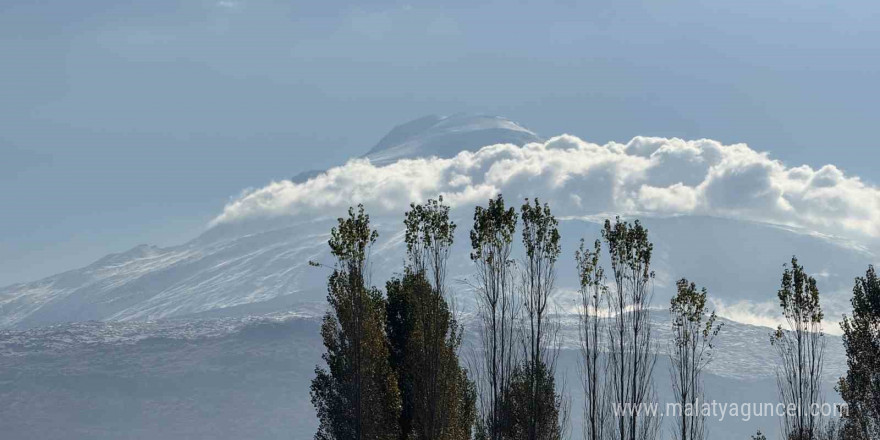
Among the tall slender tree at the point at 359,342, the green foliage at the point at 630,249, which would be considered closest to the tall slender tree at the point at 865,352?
the green foliage at the point at 630,249

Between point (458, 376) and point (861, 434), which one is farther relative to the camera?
point (458, 376)

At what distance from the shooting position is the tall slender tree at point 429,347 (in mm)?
53812

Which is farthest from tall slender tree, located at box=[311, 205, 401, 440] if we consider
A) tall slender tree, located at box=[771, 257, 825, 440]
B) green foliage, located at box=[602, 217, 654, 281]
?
tall slender tree, located at box=[771, 257, 825, 440]

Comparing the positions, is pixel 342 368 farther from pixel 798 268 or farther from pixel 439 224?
pixel 798 268

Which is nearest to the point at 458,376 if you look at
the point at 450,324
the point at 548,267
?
the point at 450,324

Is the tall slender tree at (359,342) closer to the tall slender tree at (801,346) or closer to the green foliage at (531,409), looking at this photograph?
the green foliage at (531,409)

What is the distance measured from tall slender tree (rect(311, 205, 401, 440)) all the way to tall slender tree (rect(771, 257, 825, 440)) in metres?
20.4

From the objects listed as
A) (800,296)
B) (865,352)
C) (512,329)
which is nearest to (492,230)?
(512,329)

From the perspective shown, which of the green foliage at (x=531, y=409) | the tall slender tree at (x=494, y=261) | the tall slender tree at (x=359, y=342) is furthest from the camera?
the green foliage at (x=531, y=409)

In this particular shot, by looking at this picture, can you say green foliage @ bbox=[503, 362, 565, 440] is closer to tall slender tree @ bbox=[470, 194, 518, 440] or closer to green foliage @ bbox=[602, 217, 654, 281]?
tall slender tree @ bbox=[470, 194, 518, 440]

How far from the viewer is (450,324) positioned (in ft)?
195

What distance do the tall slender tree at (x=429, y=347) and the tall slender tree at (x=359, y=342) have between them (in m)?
1.54

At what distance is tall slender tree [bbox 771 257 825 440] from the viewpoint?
54.7 meters

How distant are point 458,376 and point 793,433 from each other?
1915 centimetres
